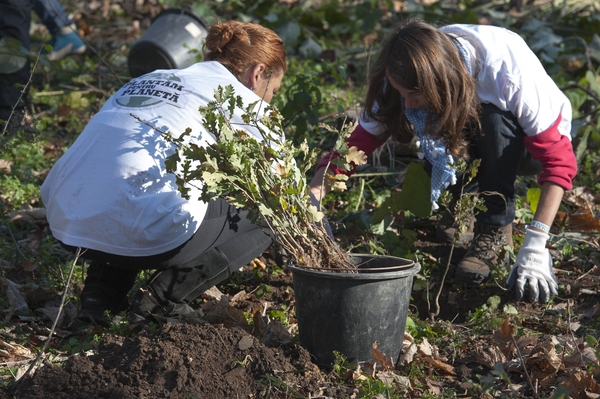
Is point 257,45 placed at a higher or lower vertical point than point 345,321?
higher

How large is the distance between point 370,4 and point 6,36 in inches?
119

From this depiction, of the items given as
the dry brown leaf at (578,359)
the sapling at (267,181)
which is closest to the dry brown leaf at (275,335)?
the sapling at (267,181)

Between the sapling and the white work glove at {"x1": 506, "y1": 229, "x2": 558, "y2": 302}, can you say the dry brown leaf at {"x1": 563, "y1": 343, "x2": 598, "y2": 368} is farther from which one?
the sapling

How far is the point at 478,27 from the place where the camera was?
292 cm

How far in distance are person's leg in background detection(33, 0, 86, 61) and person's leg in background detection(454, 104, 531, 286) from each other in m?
3.87

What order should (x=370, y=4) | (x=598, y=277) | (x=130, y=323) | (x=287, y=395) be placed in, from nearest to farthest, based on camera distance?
(x=287, y=395), (x=130, y=323), (x=598, y=277), (x=370, y=4)

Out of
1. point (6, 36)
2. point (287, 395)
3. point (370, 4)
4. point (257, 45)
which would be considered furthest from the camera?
point (370, 4)

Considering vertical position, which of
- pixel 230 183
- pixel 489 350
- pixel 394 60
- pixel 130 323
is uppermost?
pixel 394 60

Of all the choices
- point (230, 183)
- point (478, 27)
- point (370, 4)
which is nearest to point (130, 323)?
point (230, 183)

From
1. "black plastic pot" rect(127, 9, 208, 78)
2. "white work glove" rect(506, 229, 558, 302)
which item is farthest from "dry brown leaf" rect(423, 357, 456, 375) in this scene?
"black plastic pot" rect(127, 9, 208, 78)

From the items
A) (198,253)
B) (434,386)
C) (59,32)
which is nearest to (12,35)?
(59,32)

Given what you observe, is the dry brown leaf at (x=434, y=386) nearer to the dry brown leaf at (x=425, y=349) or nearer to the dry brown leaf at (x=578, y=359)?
the dry brown leaf at (x=425, y=349)

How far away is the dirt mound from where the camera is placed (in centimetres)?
194

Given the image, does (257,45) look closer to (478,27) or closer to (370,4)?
(478,27)
